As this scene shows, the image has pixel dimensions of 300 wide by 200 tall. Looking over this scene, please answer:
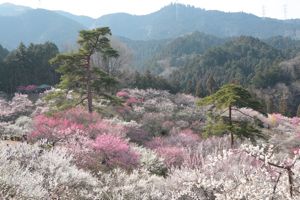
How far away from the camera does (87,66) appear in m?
25.6

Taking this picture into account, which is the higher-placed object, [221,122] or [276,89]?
[221,122]

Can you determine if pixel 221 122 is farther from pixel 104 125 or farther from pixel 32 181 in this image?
pixel 32 181

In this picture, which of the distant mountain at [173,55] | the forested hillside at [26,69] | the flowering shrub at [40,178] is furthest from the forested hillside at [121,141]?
the distant mountain at [173,55]

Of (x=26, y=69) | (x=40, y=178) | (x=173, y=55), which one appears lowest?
(x=173, y=55)

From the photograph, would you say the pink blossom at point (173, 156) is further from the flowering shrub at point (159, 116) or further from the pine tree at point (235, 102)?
the flowering shrub at point (159, 116)

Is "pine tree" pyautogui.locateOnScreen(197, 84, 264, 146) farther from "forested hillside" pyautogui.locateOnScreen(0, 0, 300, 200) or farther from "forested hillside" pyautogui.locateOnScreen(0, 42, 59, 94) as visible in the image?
"forested hillside" pyautogui.locateOnScreen(0, 42, 59, 94)

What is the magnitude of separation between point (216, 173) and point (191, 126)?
67.5 feet

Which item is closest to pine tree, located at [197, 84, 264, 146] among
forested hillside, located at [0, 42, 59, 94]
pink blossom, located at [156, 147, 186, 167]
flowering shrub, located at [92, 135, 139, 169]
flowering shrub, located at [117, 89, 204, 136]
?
pink blossom, located at [156, 147, 186, 167]

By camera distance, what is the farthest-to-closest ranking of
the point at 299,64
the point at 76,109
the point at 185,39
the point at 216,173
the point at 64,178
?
the point at 185,39, the point at 299,64, the point at 76,109, the point at 216,173, the point at 64,178

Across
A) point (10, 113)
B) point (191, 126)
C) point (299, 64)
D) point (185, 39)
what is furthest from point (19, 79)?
point (185, 39)

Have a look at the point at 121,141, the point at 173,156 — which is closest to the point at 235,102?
the point at 173,156

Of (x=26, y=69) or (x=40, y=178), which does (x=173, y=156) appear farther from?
(x=26, y=69)

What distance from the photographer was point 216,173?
511 inches

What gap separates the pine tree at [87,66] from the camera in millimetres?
24453
